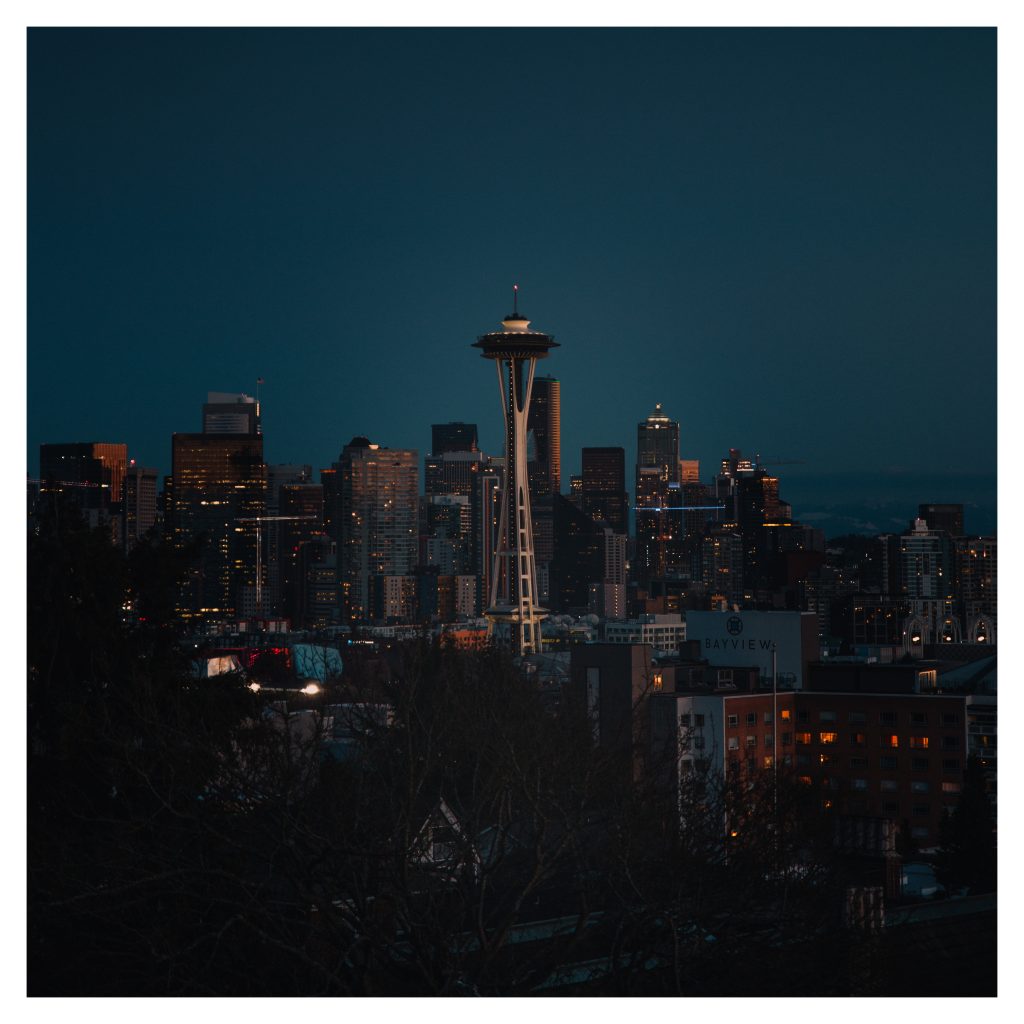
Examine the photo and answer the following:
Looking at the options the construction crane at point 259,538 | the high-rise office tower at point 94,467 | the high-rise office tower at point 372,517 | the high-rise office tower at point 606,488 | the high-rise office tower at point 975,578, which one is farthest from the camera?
the high-rise office tower at point 606,488

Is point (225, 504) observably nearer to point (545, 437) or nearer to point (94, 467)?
point (545, 437)

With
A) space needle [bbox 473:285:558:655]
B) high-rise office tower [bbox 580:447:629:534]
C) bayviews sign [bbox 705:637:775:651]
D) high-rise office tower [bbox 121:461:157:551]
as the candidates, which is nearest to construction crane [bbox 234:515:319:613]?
space needle [bbox 473:285:558:655]

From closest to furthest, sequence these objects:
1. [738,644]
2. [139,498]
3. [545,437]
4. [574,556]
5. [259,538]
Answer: [738,644] < [139,498] < [259,538] < [545,437] < [574,556]

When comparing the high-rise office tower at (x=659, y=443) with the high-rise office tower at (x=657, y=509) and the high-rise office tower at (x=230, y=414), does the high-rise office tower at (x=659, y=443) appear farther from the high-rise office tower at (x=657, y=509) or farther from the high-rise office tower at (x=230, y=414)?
the high-rise office tower at (x=230, y=414)

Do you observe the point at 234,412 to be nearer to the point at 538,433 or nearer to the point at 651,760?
the point at 538,433

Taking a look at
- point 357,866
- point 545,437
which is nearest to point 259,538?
point 545,437

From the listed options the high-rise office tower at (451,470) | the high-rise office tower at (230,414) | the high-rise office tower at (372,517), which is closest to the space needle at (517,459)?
the high-rise office tower at (230,414)
